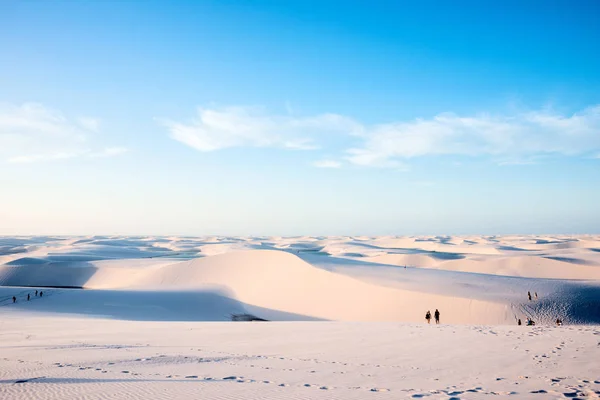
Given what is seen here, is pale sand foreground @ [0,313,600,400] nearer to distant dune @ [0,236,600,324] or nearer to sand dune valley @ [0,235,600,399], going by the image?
sand dune valley @ [0,235,600,399]

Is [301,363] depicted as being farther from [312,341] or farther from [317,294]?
[317,294]

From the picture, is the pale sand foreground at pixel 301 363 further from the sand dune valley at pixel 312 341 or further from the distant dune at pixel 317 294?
the distant dune at pixel 317 294

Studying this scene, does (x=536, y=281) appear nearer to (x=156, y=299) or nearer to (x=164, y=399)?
(x=156, y=299)

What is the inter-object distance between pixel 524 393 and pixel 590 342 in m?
6.28

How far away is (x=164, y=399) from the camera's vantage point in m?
6.22

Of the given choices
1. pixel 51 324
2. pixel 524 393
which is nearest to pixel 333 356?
pixel 524 393

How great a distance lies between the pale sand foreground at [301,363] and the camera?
6723mm

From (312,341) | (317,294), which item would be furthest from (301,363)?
(317,294)

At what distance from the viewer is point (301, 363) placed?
909 cm

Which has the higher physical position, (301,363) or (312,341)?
(301,363)

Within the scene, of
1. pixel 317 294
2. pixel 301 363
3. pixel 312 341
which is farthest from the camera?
pixel 317 294

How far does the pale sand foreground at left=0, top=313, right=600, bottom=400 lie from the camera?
6.72 meters

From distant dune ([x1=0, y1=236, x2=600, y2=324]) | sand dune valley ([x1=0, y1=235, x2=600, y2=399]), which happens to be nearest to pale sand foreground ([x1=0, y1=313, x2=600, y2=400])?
sand dune valley ([x1=0, y1=235, x2=600, y2=399])

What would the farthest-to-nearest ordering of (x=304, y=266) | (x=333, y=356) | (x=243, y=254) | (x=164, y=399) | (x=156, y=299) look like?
(x=243, y=254), (x=304, y=266), (x=156, y=299), (x=333, y=356), (x=164, y=399)
